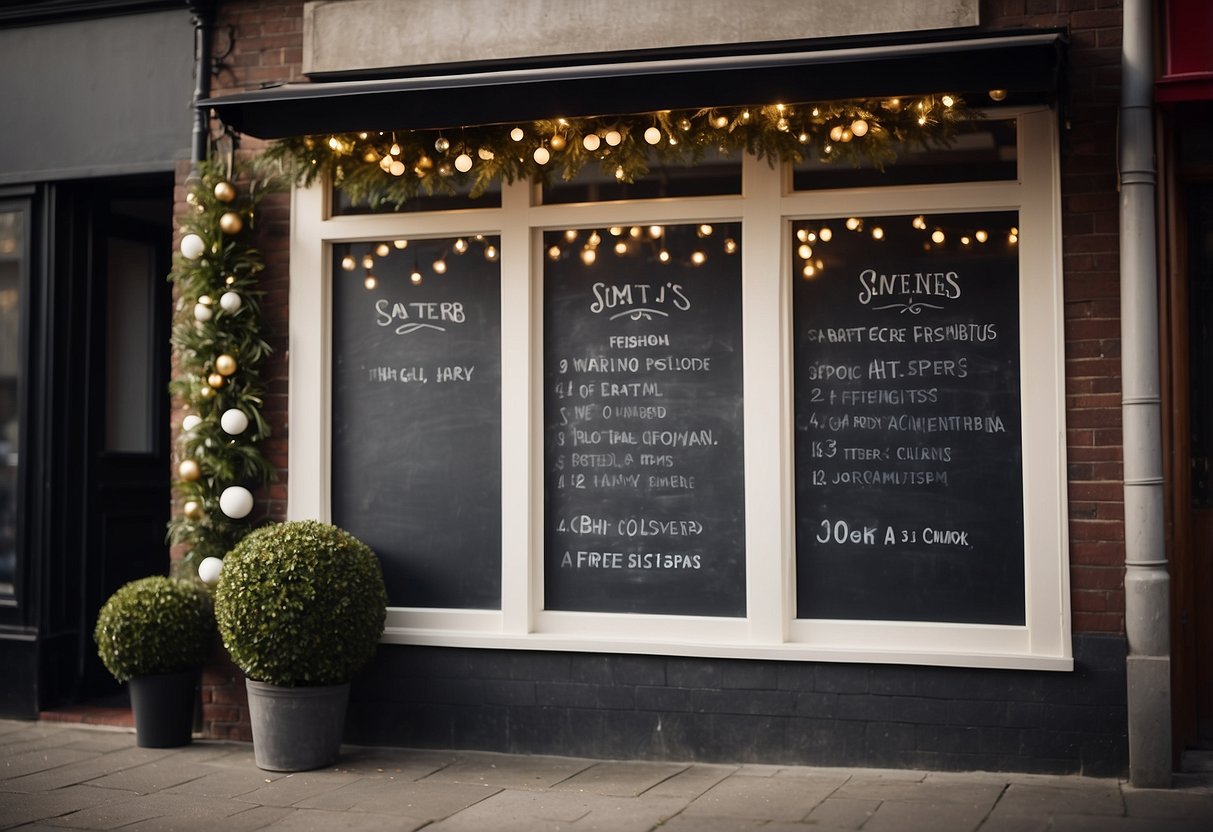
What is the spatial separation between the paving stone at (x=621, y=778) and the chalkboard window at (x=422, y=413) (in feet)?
3.61

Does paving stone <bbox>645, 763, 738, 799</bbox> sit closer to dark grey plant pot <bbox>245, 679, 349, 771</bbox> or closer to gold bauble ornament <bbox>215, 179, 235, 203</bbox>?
dark grey plant pot <bbox>245, 679, 349, 771</bbox>

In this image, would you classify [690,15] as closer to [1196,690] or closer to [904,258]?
[904,258]

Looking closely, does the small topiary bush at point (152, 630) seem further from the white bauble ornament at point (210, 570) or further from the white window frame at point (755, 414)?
the white window frame at point (755, 414)

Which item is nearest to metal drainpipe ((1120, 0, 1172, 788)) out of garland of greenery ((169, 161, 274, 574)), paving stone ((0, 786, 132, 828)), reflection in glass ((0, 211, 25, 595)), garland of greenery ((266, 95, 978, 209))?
garland of greenery ((266, 95, 978, 209))

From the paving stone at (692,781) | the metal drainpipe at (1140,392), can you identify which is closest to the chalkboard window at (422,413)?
the paving stone at (692,781)

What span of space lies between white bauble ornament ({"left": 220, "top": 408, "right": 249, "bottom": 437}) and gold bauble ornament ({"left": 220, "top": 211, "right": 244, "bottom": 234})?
3.37 feet

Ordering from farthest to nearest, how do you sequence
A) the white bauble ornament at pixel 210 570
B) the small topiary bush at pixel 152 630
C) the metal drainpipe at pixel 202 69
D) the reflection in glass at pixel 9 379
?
the reflection in glass at pixel 9 379, the metal drainpipe at pixel 202 69, the white bauble ornament at pixel 210 570, the small topiary bush at pixel 152 630

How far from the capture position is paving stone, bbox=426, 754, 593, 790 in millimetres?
6284

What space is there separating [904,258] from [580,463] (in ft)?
6.65

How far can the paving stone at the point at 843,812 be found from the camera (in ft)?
17.6

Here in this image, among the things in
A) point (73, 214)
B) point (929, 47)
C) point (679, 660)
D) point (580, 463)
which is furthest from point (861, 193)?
point (73, 214)

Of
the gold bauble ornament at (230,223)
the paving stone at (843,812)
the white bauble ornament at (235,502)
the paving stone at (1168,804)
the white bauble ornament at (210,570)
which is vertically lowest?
the paving stone at (843,812)

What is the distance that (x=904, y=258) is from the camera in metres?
6.48

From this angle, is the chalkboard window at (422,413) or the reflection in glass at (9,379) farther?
the reflection in glass at (9,379)
